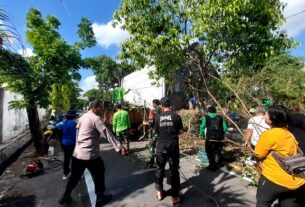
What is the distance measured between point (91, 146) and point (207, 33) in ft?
19.4

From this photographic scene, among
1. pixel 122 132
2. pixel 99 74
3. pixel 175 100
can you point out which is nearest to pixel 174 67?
pixel 122 132

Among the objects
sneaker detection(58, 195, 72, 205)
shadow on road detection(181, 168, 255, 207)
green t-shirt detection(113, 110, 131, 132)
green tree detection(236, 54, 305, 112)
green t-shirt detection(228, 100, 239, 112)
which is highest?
green tree detection(236, 54, 305, 112)

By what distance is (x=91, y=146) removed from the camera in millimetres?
4562

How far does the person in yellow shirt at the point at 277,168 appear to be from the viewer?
2.89 m

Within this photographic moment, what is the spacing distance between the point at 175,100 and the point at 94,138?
16.3m

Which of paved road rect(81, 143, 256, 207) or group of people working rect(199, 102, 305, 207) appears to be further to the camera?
paved road rect(81, 143, 256, 207)

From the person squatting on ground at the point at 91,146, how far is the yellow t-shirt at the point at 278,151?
8.09 ft

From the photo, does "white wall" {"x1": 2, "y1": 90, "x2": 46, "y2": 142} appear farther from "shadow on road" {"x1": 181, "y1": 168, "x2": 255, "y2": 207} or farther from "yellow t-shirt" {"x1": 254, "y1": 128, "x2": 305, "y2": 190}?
"yellow t-shirt" {"x1": 254, "y1": 128, "x2": 305, "y2": 190}

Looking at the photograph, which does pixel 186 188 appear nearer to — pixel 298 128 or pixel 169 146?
pixel 169 146

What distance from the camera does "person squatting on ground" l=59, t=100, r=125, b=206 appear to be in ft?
14.9

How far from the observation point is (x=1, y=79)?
23.7ft

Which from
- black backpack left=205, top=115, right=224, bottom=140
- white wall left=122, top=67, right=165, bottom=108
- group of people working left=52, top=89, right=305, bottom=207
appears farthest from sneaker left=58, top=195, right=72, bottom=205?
white wall left=122, top=67, right=165, bottom=108

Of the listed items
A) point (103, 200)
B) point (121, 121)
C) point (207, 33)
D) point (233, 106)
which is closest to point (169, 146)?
point (103, 200)

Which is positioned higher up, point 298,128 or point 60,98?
point 60,98
